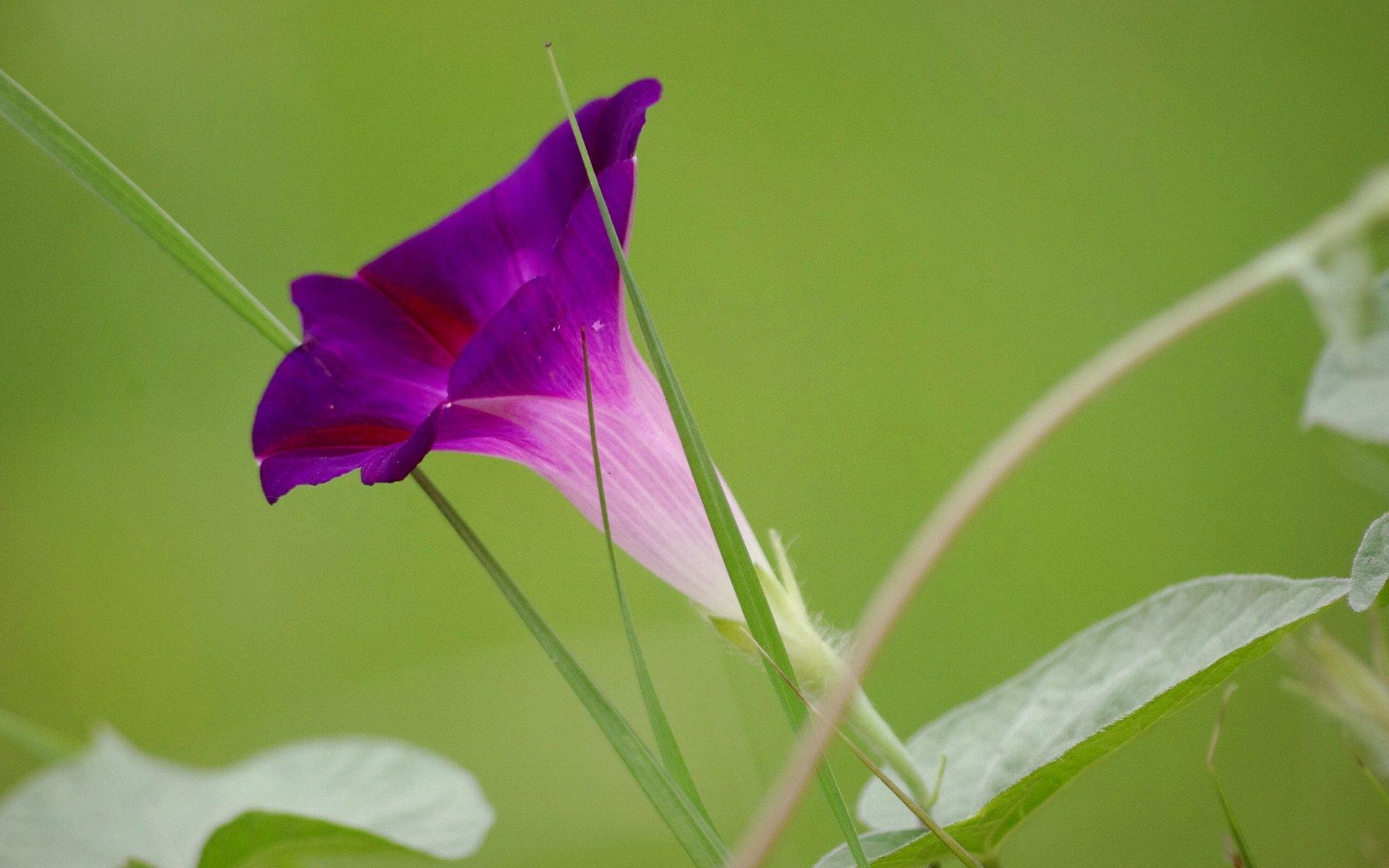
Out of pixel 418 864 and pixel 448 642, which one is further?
pixel 448 642

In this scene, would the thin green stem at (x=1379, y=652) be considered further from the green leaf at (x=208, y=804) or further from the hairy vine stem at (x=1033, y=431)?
the green leaf at (x=208, y=804)

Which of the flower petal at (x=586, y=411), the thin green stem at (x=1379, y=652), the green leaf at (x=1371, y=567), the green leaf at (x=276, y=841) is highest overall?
the flower petal at (x=586, y=411)

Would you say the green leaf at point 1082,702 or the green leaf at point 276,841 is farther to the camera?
the green leaf at point 276,841

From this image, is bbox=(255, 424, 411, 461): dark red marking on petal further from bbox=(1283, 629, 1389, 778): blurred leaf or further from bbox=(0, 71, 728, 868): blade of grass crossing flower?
bbox=(1283, 629, 1389, 778): blurred leaf

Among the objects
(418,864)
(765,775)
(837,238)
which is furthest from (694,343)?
(765,775)

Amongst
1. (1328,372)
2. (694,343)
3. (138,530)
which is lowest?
(1328,372)

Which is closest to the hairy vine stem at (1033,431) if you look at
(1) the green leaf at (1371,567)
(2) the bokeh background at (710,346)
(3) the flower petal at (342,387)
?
(1) the green leaf at (1371,567)

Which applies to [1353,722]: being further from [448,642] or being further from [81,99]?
[81,99]
